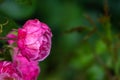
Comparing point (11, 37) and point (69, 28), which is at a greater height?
point (11, 37)

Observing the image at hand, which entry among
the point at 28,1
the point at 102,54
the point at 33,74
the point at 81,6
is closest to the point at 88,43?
the point at 102,54

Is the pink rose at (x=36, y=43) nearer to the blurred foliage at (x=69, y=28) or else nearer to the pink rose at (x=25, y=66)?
the pink rose at (x=25, y=66)

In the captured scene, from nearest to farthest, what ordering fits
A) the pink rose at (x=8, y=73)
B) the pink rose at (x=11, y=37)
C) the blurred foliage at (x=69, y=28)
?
1. the pink rose at (x=8, y=73)
2. the pink rose at (x=11, y=37)
3. the blurred foliage at (x=69, y=28)

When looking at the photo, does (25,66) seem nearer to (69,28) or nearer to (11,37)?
(11,37)

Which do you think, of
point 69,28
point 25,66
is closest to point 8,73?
point 25,66

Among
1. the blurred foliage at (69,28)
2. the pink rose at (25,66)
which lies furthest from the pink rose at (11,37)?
the blurred foliage at (69,28)

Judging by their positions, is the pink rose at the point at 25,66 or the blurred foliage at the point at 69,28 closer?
the pink rose at the point at 25,66
